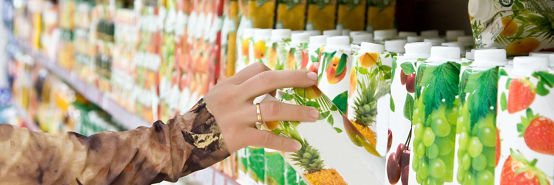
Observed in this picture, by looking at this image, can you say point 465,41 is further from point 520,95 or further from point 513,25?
point 520,95

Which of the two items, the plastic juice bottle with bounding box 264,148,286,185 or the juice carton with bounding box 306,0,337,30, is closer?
the plastic juice bottle with bounding box 264,148,286,185

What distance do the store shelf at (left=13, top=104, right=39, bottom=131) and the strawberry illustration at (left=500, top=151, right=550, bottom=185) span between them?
3.77m

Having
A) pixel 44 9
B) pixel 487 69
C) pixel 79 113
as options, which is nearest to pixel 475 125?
pixel 487 69

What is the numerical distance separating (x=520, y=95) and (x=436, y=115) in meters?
0.13

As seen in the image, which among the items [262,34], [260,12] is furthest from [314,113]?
[260,12]

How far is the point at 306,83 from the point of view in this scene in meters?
0.92

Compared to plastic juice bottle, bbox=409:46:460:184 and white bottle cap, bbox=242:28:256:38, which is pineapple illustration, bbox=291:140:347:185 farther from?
white bottle cap, bbox=242:28:256:38

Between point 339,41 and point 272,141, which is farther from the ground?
point 339,41

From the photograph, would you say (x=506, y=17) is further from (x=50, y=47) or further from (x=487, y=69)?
(x=50, y=47)

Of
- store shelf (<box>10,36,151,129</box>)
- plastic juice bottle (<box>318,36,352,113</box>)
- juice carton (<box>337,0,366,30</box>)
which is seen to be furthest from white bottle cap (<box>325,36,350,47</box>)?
store shelf (<box>10,36,151,129</box>)

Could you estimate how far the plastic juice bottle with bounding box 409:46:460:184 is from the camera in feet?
2.43

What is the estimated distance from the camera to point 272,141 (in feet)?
3.06

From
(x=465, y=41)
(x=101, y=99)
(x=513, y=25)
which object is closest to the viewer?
(x=513, y=25)

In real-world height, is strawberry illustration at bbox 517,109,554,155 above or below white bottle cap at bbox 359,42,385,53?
below
